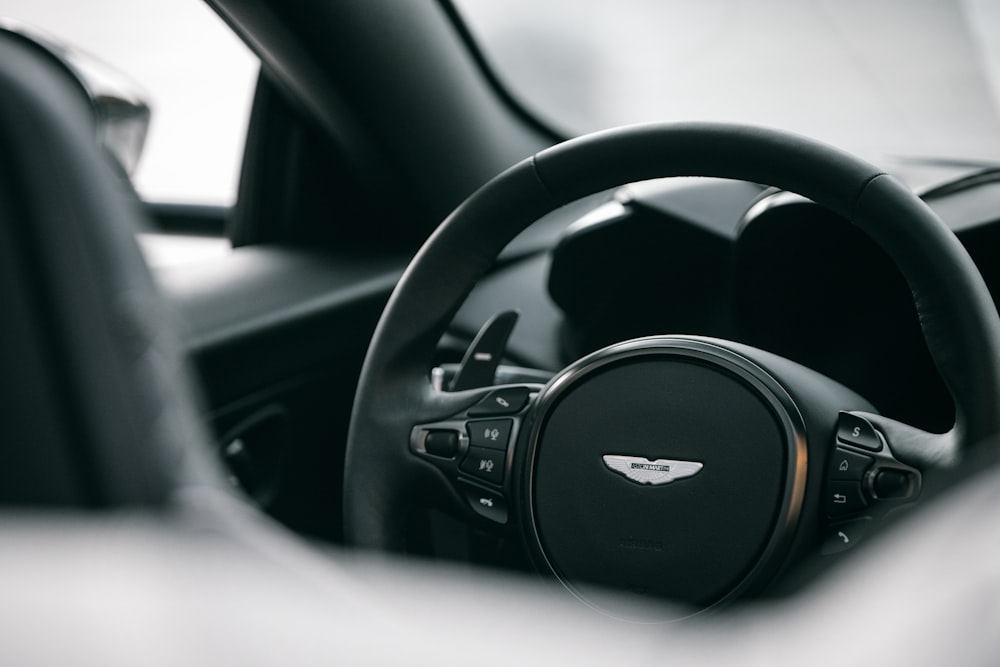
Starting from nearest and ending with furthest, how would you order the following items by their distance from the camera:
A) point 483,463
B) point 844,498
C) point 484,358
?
1. point 844,498
2. point 483,463
3. point 484,358

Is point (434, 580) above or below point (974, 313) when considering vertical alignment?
below

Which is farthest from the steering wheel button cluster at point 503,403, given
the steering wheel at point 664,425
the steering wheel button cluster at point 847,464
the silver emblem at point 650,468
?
the steering wheel button cluster at point 847,464

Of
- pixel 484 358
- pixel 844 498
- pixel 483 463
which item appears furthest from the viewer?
pixel 484 358

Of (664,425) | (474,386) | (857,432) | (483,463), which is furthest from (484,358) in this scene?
(857,432)

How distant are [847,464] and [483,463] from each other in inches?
→ 14.8

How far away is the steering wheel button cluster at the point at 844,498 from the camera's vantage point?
3.38 ft

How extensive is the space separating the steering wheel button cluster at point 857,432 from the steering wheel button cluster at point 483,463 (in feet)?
1.18

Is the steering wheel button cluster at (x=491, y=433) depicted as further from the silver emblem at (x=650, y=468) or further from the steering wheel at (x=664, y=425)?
the silver emblem at (x=650, y=468)

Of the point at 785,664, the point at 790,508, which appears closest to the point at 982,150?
the point at 790,508

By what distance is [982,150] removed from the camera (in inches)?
78.0

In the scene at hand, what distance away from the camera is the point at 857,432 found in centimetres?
106

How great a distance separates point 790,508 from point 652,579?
15 cm

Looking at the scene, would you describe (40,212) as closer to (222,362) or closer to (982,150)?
(222,362)

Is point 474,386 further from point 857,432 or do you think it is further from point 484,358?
point 857,432
